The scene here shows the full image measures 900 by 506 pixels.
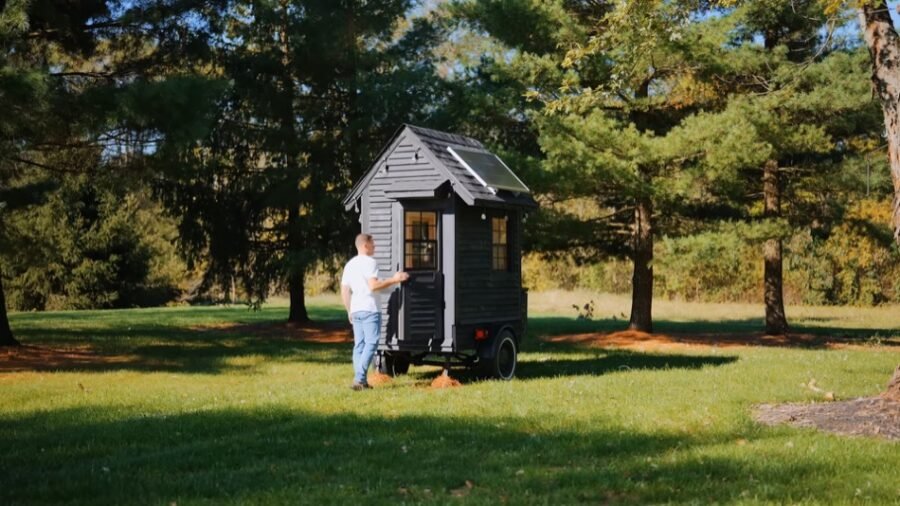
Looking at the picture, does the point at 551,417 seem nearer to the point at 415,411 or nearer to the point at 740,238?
the point at 415,411

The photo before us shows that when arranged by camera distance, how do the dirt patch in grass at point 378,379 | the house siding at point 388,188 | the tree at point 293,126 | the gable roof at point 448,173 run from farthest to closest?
the tree at point 293,126
the house siding at point 388,188
the dirt patch in grass at point 378,379
the gable roof at point 448,173

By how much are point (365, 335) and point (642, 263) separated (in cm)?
1248

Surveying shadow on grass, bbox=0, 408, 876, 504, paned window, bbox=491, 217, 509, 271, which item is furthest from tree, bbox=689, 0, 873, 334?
shadow on grass, bbox=0, 408, 876, 504

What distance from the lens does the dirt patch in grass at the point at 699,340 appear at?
2122cm

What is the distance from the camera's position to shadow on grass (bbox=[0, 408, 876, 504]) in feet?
22.8

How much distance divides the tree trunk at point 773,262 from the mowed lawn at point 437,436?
19.3 ft

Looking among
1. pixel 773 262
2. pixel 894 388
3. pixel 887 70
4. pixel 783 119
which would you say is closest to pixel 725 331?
pixel 773 262

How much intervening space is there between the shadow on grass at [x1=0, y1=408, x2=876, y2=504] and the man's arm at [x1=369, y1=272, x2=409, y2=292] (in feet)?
8.27

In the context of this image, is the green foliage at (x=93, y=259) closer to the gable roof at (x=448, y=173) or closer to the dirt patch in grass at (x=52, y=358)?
the dirt patch in grass at (x=52, y=358)

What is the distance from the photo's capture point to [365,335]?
40.6 feet

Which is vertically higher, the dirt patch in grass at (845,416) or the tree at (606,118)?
the tree at (606,118)

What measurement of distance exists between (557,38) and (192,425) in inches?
573

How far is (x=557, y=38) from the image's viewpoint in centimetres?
2184

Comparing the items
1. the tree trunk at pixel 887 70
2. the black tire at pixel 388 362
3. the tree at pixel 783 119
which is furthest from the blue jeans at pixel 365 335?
the tree at pixel 783 119
